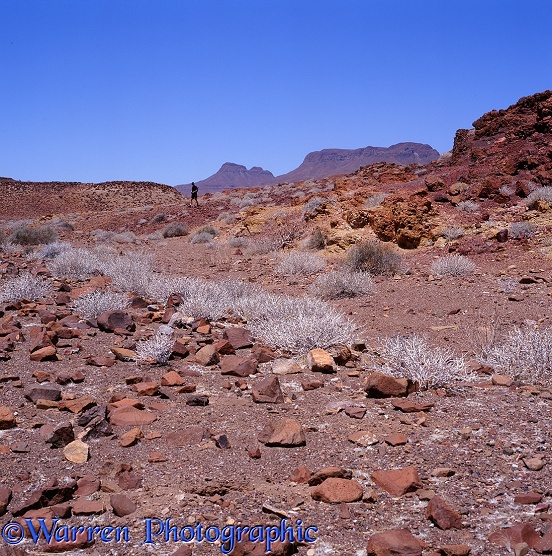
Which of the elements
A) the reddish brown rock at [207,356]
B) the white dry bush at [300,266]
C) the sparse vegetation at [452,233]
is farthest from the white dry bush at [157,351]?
the sparse vegetation at [452,233]

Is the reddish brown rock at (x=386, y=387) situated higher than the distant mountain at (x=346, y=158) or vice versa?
the distant mountain at (x=346, y=158)

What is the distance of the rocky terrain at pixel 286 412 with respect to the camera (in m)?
2.48

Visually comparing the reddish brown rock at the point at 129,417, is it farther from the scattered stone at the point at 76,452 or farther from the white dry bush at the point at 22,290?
the white dry bush at the point at 22,290

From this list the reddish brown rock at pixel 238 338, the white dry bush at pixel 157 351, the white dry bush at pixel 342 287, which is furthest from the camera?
the white dry bush at pixel 342 287

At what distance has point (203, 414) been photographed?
3777mm

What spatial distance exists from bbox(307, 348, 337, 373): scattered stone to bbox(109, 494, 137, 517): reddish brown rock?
2.36 meters

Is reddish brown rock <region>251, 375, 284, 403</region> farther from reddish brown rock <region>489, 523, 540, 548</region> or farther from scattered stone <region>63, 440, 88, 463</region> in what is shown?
reddish brown rock <region>489, 523, 540, 548</region>

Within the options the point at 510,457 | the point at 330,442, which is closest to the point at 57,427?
the point at 330,442

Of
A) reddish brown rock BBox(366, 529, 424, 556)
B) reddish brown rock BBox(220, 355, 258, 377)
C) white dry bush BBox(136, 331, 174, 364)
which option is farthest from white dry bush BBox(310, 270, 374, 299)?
reddish brown rock BBox(366, 529, 424, 556)

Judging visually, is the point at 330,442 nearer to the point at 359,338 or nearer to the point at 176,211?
the point at 359,338

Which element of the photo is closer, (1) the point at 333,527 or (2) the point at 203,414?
(1) the point at 333,527

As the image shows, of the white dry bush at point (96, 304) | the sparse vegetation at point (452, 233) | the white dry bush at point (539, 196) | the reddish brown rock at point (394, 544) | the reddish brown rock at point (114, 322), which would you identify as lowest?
the reddish brown rock at point (394, 544)

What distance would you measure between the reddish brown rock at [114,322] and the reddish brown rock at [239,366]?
154 centimetres

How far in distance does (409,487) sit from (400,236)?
388 inches
